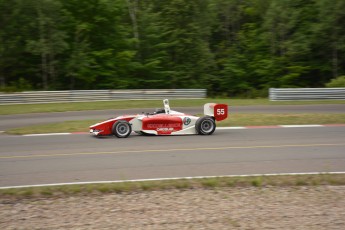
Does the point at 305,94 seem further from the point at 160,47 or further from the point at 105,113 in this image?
the point at 160,47

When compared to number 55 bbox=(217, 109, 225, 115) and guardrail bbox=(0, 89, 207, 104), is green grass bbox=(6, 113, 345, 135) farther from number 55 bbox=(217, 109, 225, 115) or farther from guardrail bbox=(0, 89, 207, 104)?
guardrail bbox=(0, 89, 207, 104)

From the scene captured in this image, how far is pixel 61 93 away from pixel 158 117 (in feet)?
46.2

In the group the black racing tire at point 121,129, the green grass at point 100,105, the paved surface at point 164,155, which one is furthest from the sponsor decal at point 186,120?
the green grass at point 100,105

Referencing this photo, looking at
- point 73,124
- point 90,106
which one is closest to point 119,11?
point 90,106

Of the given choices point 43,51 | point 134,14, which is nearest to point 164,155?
point 43,51

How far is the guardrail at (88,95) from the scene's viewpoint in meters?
25.6

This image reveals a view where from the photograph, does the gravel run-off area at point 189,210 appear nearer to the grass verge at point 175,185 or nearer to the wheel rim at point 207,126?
the grass verge at point 175,185

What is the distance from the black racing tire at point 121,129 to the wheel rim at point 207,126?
2.31 metres

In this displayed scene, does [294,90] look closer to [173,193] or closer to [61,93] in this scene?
[61,93]

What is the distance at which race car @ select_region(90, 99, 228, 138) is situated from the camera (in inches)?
540

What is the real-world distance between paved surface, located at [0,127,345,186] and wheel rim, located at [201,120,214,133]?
0.93 feet

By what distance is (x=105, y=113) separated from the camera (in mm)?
21219

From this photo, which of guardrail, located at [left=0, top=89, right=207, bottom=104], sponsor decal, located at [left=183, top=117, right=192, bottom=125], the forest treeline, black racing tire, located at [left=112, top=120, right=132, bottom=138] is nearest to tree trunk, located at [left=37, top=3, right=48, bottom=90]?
the forest treeline

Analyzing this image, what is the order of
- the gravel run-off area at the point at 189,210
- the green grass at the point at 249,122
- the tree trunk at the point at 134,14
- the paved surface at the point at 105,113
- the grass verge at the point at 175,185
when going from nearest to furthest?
the gravel run-off area at the point at 189,210 → the grass verge at the point at 175,185 → the green grass at the point at 249,122 → the paved surface at the point at 105,113 → the tree trunk at the point at 134,14
